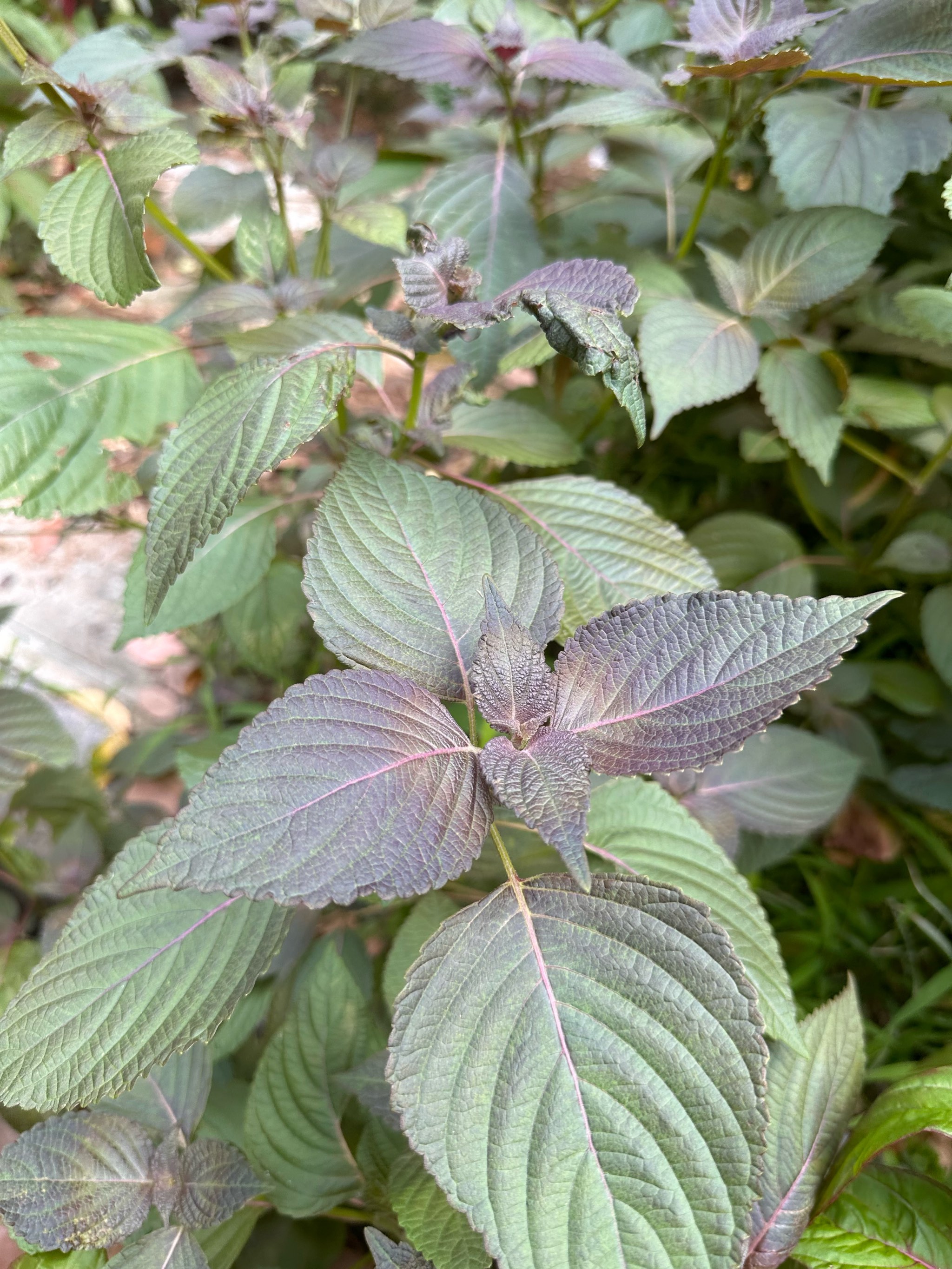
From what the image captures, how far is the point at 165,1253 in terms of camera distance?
2.17 ft

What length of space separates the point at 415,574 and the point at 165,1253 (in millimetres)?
555

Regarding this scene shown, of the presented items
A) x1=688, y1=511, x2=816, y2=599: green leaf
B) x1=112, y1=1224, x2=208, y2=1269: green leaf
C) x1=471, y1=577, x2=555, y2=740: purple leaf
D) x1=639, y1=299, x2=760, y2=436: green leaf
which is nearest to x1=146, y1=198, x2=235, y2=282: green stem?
x1=639, y1=299, x2=760, y2=436: green leaf

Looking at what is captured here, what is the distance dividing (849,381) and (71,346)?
2.99ft

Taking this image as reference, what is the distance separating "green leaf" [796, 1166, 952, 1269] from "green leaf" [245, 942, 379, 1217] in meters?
0.39

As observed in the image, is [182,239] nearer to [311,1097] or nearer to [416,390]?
[416,390]

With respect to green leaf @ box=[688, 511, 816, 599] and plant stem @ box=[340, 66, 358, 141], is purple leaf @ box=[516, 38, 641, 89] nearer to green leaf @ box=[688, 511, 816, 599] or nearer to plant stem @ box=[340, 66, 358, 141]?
plant stem @ box=[340, 66, 358, 141]

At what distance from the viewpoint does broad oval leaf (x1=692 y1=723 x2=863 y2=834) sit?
102 cm

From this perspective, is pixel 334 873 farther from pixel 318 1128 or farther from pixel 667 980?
pixel 318 1128

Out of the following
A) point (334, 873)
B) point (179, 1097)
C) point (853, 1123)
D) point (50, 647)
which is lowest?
point (50, 647)

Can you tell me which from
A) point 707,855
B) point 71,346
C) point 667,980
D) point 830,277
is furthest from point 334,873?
point 830,277

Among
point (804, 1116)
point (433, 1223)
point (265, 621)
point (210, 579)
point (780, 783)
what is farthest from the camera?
point (265, 621)

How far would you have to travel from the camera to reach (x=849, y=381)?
1.08 meters

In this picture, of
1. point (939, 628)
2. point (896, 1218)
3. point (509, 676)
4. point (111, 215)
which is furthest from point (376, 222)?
point (896, 1218)

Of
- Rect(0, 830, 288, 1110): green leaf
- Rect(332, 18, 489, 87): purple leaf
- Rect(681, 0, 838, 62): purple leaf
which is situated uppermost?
Rect(332, 18, 489, 87): purple leaf
